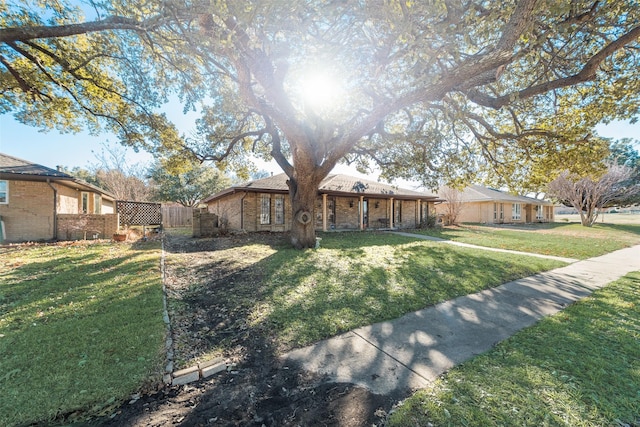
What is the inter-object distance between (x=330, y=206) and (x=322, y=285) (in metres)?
11.8

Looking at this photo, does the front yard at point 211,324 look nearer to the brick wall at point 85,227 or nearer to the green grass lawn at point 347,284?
the green grass lawn at point 347,284

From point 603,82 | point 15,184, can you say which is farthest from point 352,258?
point 15,184

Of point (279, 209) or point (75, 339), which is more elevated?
point (279, 209)

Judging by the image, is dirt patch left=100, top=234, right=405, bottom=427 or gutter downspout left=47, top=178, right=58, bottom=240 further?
gutter downspout left=47, top=178, right=58, bottom=240

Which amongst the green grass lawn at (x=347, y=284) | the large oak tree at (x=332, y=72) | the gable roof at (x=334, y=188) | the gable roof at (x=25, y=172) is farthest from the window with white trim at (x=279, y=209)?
the gable roof at (x=25, y=172)

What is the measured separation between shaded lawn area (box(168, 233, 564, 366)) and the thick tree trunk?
0.82 metres

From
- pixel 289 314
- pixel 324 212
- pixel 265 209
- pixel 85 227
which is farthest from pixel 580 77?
pixel 85 227

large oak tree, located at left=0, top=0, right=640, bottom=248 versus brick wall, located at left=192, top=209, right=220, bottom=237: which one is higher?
large oak tree, located at left=0, top=0, right=640, bottom=248

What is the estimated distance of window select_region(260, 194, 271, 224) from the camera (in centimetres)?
1475

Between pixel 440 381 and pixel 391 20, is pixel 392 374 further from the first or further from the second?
pixel 391 20

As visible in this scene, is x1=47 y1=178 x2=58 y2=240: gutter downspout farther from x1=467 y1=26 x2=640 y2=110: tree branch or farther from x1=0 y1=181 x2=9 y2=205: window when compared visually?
x1=467 y1=26 x2=640 y2=110: tree branch

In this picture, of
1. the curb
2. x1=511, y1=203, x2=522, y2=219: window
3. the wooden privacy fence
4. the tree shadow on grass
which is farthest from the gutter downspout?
x1=511, y1=203, x2=522, y2=219: window

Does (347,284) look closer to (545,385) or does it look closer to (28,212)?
(545,385)

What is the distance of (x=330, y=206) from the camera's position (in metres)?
17.0
